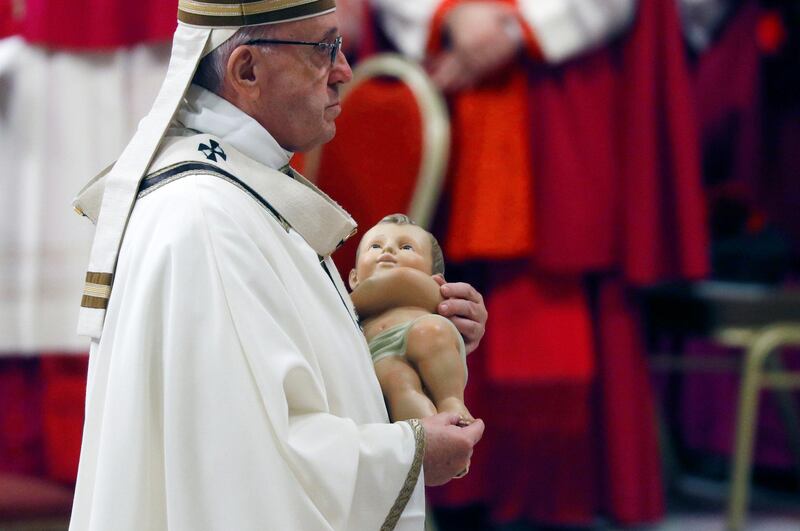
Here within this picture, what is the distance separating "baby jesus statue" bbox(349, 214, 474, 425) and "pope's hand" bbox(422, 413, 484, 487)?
0.9 inches

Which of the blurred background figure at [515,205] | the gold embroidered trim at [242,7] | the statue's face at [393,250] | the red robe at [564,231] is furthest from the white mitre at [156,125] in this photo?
the red robe at [564,231]

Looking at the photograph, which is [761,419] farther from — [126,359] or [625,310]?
[126,359]

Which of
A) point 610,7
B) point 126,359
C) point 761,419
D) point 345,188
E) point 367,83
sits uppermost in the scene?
point 610,7

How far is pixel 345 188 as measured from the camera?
1926mm

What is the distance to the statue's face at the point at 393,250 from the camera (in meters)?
1.58

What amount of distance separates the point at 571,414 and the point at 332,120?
1952mm

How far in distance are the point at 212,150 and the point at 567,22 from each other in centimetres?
195

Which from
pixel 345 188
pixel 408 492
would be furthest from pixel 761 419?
pixel 408 492

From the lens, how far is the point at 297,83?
59.1 inches

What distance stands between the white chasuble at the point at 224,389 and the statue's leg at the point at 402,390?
0.05 m

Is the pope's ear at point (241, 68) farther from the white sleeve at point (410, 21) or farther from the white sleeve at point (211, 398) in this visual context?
the white sleeve at point (410, 21)

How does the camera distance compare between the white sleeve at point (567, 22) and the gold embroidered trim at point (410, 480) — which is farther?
the white sleeve at point (567, 22)

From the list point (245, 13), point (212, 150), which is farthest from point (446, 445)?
point (245, 13)

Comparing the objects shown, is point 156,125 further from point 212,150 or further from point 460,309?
point 460,309
